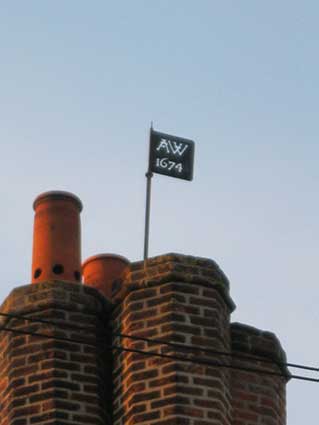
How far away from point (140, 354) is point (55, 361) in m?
0.68

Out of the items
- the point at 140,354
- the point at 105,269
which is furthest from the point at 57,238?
the point at 140,354

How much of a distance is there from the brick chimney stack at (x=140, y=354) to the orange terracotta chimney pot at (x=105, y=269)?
74cm

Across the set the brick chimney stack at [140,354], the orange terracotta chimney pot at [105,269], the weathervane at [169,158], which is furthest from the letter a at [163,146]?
the brick chimney stack at [140,354]

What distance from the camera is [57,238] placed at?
1702 cm

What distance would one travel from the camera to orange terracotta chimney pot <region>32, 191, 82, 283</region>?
1692 cm

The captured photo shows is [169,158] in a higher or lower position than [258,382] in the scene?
higher

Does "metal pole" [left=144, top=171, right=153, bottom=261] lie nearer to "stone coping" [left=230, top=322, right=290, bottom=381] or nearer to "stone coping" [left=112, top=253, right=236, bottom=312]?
"stone coping" [left=112, top=253, right=236, bottom=312]

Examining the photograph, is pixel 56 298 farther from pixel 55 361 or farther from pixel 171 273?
pixel 171 273

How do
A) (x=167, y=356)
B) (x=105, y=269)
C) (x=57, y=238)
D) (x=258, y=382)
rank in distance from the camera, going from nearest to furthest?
(x=167, y=356) → (x=258, y=382) → (x=57, y=238) → (x=105, y=269)

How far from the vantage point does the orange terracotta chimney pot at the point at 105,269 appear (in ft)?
57.4

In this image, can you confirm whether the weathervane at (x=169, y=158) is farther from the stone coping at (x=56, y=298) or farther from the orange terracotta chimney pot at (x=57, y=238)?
the stone coping at (x=56, y=298)

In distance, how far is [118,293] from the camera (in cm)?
1641

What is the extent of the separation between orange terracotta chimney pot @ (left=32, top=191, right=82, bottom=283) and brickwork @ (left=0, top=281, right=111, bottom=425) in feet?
1.58

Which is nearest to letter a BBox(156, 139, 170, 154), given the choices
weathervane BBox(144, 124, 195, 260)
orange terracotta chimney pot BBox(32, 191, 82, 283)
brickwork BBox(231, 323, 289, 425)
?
weathervane BBox(144, 124, 195, 260)
